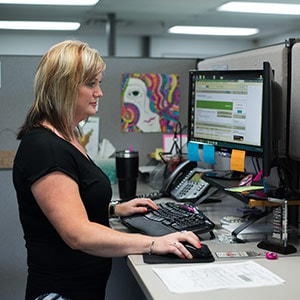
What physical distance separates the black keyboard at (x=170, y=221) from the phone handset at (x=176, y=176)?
1.16ft

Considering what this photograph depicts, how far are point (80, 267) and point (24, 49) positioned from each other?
7.10 m

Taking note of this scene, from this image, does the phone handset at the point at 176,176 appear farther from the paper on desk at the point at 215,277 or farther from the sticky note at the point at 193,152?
the paper on desk at the point at 215,277

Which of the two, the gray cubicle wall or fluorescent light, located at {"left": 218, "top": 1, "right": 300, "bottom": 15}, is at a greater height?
fluorescent light, located at {"left": 218, "top": 1, "right": 300, "bottom": 15}

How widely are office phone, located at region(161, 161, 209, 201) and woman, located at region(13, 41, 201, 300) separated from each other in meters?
0.55

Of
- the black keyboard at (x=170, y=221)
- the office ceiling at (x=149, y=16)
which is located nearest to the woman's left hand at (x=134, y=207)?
the black keyboard at (x=170, y=221)

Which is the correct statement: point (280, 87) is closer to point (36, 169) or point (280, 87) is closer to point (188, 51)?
point (36, 169)

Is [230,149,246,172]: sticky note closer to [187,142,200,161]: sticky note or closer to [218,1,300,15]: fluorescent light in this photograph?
[187,142,200,161]: sticky note

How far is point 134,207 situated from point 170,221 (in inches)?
6.7

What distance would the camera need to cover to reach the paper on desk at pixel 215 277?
113 centimetres

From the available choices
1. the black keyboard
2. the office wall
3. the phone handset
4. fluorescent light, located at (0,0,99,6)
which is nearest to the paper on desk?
the black keyboard

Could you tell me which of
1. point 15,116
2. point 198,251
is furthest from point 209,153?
point 15,116

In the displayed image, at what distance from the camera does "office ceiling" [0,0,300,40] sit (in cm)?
646

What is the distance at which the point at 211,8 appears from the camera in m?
6.61

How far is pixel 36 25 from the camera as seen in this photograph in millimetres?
7574
